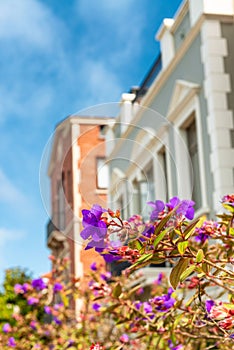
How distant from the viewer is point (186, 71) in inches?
412

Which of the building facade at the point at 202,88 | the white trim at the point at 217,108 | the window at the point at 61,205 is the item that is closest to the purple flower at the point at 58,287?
the building facade at the point at 202,88

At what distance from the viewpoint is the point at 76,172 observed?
→ 3.24 metres

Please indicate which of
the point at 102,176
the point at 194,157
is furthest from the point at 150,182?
the point at 194,157

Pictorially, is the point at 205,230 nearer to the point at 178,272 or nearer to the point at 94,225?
the point at 178,272

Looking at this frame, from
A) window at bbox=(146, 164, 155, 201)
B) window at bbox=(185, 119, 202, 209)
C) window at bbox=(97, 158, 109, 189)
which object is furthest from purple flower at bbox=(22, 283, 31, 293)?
window at bbox=(97, 158, 109, 189)

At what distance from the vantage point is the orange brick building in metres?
2.85

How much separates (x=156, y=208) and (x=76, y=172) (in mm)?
692

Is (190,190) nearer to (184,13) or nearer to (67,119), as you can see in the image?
(67,119)

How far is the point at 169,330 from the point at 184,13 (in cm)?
810

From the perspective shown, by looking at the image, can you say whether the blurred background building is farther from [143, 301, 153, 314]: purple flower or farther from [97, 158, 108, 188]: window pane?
[143, 301, 153, 314]: purple flower

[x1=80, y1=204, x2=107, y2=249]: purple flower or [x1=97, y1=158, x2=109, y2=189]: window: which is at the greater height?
[x1=97, y1=158, x2=109, y2=189]: window

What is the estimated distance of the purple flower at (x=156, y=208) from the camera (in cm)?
265

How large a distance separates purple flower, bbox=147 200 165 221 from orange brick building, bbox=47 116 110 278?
0.20m

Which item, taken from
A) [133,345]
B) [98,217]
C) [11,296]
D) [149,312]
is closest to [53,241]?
[11,296]
